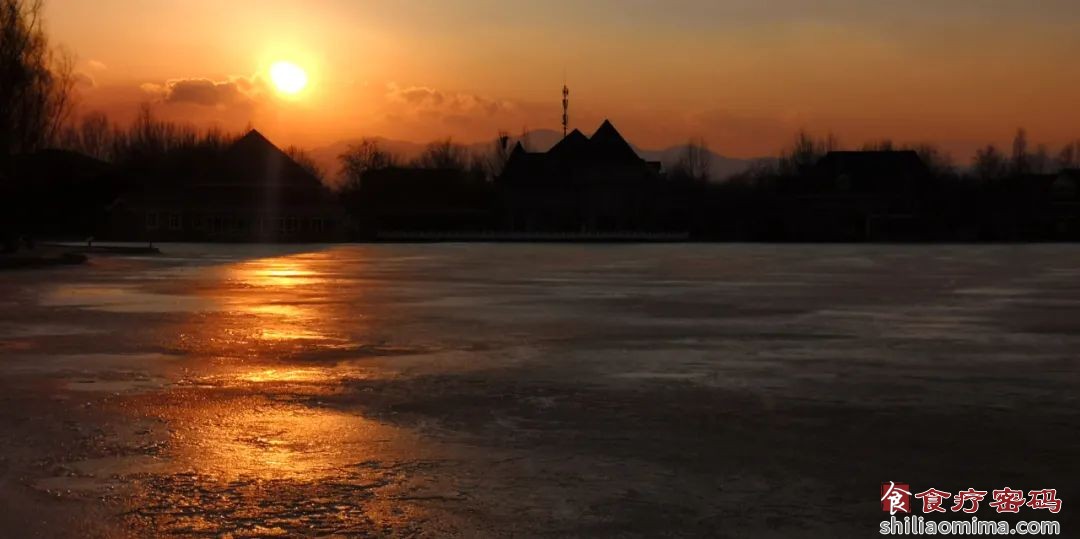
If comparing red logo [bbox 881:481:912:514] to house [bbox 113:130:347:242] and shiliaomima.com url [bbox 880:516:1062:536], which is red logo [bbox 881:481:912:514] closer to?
shiliaomima.com url [bbox 880:516:1062:536]

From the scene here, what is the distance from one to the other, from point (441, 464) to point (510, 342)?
8.29 metres

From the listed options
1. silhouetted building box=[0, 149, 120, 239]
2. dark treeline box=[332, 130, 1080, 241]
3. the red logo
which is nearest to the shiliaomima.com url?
the red logo

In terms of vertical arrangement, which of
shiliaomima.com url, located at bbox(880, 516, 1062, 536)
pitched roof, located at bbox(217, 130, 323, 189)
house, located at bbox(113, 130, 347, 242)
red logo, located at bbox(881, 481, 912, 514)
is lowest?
shiliaomima.com url, located at bbox(880, 516, 1062, 536)

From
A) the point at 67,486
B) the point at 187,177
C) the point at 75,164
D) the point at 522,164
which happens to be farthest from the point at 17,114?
the point at 522,164

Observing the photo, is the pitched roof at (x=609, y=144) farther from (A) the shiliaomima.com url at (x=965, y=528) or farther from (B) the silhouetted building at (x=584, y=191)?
(A) the shiliaomima.com url at (x=965, y=528)

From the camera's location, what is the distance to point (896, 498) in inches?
280

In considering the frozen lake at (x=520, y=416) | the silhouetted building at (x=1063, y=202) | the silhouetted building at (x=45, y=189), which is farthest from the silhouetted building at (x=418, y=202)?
the frozen lake at (x=520, y=416)

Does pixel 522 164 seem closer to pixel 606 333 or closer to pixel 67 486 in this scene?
A: pixel 606 333

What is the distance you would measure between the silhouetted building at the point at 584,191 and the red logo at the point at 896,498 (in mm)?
104915

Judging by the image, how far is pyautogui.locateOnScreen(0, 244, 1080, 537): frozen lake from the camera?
6.99 m

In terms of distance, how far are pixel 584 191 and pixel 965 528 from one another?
110950mm

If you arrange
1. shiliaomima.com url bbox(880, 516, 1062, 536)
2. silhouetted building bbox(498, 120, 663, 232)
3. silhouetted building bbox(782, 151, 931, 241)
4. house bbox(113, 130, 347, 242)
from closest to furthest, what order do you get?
1. shiliaomima.com url bbox(880, 516, 1062, 536)
2. house bbox(113, 130, 347, 242)
3. silhouetted building bbox(782, 151, 931, 241)
4. silhouetted building bbox(498, 120, 663, 232)

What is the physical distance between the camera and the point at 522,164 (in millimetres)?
121438

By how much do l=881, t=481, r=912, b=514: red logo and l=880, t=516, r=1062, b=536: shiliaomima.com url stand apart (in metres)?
0.17
